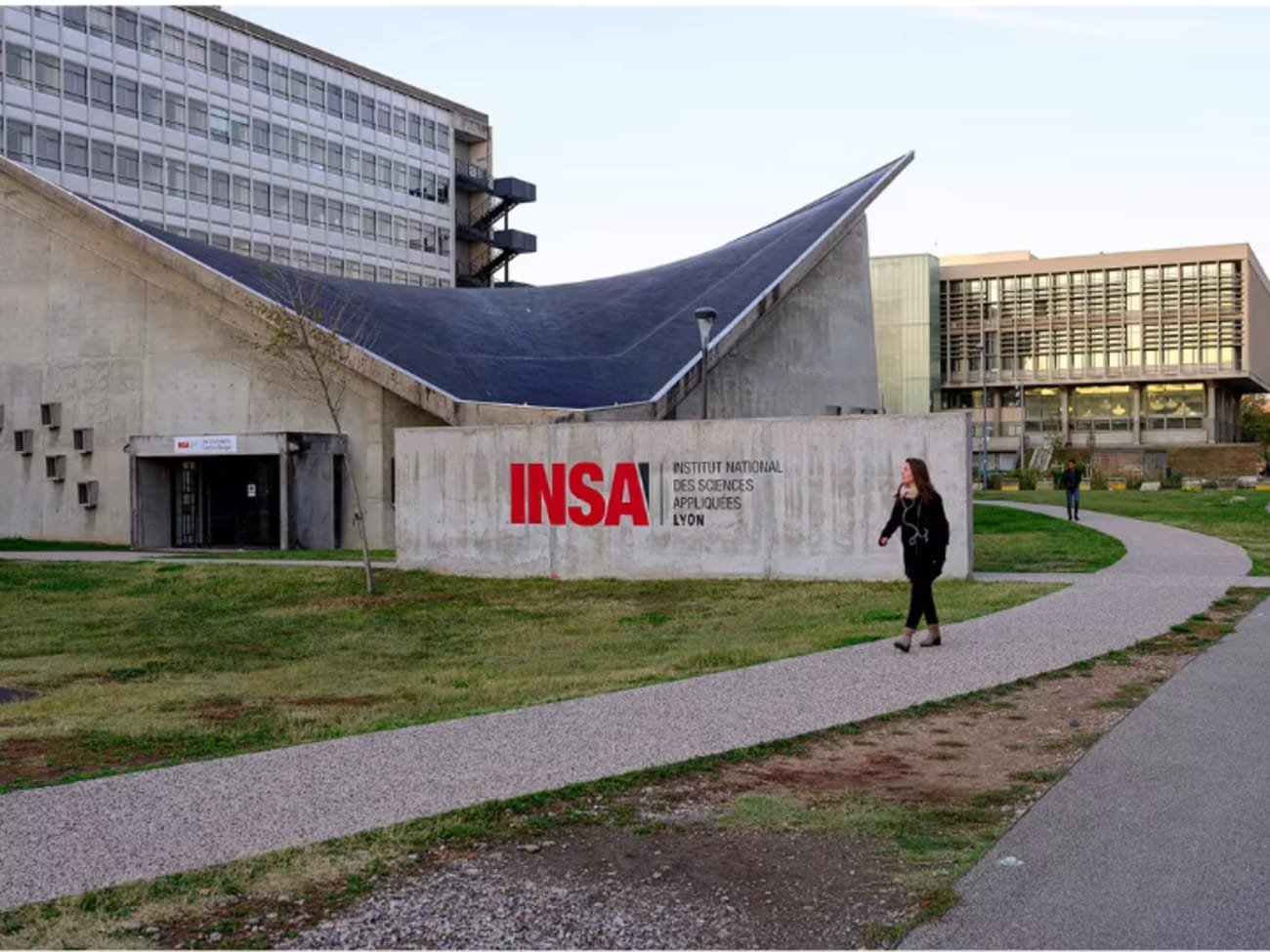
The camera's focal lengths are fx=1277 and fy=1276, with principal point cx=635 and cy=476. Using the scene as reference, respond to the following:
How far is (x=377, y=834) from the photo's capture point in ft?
20.2

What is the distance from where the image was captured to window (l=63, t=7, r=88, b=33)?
192 ft

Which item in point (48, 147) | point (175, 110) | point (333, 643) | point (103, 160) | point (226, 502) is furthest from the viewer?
point (175, 110)

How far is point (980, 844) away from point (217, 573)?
2063 cm

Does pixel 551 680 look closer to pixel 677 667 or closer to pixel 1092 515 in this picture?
pixel 677 667

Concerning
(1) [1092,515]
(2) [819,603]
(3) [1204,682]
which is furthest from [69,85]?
(3) [1204,682]

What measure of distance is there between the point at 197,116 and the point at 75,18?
794 cm

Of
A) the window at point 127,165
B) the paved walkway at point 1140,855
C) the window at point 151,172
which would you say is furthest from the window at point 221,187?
the paved walkway at point 1140,855

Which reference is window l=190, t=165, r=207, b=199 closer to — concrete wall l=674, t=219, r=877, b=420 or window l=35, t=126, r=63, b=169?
window l=35, t=126, r=63, b=169

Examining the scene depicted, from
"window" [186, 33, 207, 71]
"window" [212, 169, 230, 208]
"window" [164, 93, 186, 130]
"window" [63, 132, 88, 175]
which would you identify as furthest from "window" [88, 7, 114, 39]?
"window" [212, 169, 230, 208]

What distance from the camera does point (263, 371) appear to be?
34531mm

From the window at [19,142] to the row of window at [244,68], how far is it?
527 centimetres

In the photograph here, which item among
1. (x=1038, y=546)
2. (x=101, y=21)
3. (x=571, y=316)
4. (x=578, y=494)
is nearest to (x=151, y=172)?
(x=101, y=21)

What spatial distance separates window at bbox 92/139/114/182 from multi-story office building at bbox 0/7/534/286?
92 mm

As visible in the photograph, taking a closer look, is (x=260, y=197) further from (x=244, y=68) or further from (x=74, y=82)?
(x=74, y=82)
